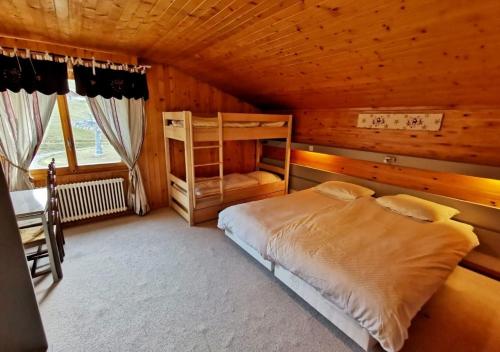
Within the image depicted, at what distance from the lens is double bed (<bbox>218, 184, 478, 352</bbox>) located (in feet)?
4.92

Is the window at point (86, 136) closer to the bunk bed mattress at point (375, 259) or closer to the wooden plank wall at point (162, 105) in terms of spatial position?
the wooden plank wall at point (162, 105)

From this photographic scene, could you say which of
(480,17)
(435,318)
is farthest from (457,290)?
(480,17)

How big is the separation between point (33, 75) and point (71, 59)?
1.45ft

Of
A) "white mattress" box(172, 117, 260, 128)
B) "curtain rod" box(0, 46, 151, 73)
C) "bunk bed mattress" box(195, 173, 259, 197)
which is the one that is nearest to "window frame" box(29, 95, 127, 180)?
"curtain rod" box(0, 46, 151, 73)

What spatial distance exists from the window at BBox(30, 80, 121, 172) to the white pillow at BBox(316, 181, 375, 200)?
3.28m

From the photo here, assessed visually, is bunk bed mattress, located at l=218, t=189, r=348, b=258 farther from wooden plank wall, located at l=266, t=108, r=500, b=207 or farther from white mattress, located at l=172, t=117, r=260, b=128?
white mattress, located at l=172, t=117, r=260, b=128

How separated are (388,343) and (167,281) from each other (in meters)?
1.84

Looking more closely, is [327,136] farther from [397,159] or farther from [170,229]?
[170,229]

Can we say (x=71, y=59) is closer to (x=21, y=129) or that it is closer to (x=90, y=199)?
(x=21, y=129)

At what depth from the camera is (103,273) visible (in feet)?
7.79

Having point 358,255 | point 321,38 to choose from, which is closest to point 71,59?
point 321,38

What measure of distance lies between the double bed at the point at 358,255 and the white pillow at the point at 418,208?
48 mm

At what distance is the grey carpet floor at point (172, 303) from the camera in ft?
5.54

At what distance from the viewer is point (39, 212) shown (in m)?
1.97
